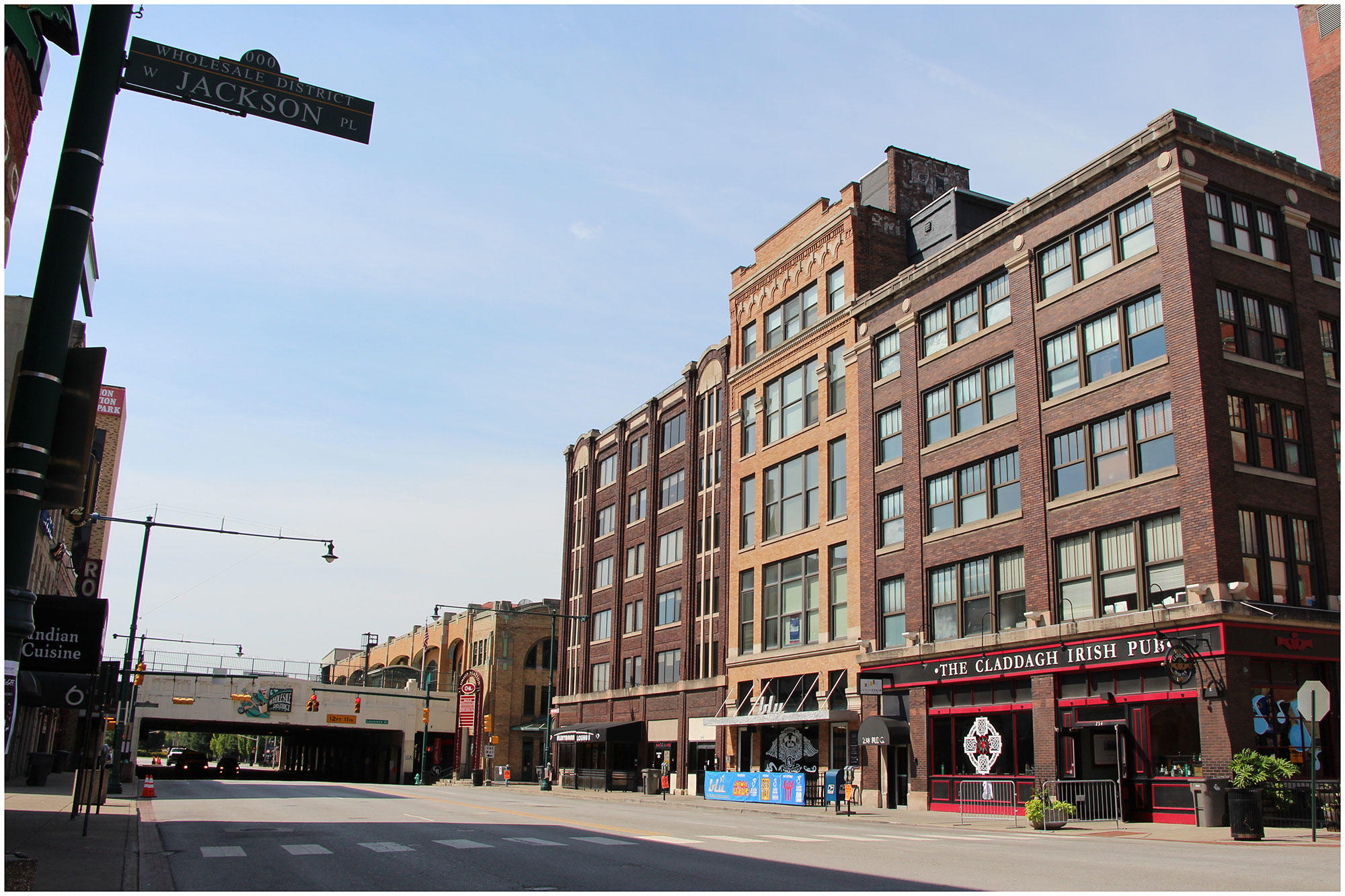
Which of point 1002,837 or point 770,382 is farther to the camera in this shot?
point 770,382

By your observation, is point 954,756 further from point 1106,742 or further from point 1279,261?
point 1279,261

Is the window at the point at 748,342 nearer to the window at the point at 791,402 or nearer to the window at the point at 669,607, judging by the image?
the window at the point at 791,402

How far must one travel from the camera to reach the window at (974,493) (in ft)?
109

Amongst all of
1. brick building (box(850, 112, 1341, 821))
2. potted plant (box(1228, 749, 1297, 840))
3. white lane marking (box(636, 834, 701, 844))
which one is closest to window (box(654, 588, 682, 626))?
brick building (box(850, 112, 1341, 821))

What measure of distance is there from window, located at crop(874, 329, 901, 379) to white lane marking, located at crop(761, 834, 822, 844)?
68.0 ft

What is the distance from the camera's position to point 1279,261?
30.1 meters

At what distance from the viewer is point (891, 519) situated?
1510 inches

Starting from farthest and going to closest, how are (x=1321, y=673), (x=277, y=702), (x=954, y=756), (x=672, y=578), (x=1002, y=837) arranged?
(x=277, y=702) < (x=672, y=578) < (x=954, y=756) < (x=1321, y=673) < (x=1002, y=837)

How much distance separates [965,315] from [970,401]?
2.99 meters

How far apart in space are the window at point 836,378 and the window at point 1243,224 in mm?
15289

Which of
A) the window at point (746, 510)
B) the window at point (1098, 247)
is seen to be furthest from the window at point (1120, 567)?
the window at point (746, 510)

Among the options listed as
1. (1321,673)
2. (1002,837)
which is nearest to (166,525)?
(1002,837)

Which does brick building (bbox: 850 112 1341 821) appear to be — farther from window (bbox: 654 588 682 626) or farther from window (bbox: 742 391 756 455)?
window (bbox: 654 588 682 626)

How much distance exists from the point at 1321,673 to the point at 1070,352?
10482mm
